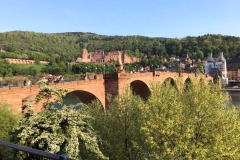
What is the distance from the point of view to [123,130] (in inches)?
582

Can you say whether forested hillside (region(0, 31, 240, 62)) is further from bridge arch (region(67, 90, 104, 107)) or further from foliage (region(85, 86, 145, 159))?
foliage (region(85, 86, 145, 159))

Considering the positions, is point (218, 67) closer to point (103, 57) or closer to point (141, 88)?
point (141, 88)

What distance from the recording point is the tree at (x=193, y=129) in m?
11.5

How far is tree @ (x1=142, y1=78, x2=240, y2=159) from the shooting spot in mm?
11523

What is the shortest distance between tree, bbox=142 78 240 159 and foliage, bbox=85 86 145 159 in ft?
2.88

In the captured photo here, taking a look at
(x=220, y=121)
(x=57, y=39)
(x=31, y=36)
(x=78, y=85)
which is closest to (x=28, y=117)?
(x=220, y=121)

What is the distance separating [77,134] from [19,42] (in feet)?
488

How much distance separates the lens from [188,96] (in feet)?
50.8

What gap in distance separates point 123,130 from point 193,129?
4.25 m

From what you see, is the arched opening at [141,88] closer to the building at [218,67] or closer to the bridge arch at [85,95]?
the bridge arch at [85,95]

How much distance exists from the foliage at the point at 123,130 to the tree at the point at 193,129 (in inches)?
34.6

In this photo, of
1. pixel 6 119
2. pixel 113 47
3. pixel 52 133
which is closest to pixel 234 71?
pixel 113 47

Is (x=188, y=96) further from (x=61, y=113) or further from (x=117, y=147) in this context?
(x=61, y=113)

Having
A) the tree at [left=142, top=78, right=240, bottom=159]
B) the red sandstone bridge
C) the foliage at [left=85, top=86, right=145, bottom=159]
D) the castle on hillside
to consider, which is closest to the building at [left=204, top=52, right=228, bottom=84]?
the castle on hillside
